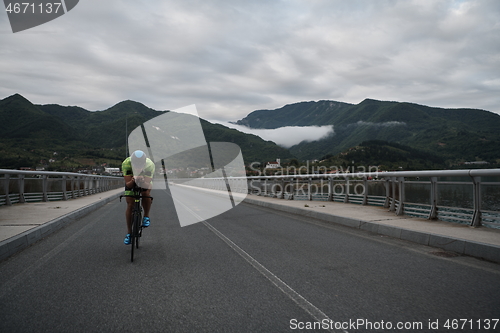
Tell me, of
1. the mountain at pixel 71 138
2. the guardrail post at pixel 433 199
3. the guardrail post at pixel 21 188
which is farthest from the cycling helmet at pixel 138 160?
the mountain at pixel 71 138

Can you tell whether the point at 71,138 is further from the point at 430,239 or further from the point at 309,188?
the point at 430,239

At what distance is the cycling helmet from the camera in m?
6.05

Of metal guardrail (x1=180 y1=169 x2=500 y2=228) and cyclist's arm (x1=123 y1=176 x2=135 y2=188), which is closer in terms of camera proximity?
cyclist's arm (x1=123 y1=176 x2=135 y2=188)

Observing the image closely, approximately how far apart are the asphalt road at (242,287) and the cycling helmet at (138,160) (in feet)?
5.09

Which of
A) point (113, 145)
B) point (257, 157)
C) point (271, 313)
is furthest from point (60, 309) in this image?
point (113, 145)

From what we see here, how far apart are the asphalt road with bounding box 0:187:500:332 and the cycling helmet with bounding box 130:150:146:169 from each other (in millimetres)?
1552

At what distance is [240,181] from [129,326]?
76.9 ft

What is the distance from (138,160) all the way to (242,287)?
3.09 meters

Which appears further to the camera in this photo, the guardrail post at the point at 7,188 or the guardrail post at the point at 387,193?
the guardrail post at the point at 7,188

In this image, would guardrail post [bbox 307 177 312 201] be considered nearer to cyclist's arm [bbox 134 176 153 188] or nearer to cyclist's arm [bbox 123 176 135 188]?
cyclist's arm [bbox 134 176 153 188]

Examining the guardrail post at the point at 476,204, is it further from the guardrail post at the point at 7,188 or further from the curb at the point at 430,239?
the guardrail post at the point at 7,188

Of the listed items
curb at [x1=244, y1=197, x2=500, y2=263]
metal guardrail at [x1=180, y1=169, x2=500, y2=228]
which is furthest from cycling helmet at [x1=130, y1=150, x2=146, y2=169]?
metal guardrail at [x1=180, y1=169, x2=500, y2=228]

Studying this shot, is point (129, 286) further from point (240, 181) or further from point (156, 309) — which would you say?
point (240, 181)

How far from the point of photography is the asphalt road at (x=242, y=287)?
125 inches
